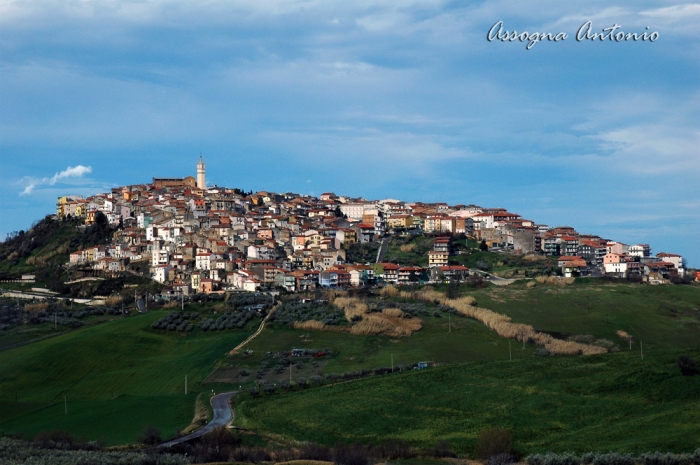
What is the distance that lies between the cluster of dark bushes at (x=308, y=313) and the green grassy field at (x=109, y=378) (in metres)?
4.56

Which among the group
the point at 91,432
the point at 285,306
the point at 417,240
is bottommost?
the point at 91,432

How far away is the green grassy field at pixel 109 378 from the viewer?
49.1 meters

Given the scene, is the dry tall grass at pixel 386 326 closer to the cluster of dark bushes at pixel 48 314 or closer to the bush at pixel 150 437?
the cluster of dark bushes at pixel 48 314

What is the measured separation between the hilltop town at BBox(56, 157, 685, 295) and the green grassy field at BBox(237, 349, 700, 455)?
144 feet

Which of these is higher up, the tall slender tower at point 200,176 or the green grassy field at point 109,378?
the tall slender tower at point 200,176

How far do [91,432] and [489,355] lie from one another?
30.2 m

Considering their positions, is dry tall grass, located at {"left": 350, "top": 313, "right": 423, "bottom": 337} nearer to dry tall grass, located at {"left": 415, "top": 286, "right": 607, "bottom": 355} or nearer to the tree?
dry tall grass, located at {"left": 415, "top": 286, "right": 607, "bottom": 355}

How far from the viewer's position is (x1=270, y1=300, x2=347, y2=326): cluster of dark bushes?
246 ft

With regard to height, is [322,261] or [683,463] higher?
[322,261]

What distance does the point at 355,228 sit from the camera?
422ft

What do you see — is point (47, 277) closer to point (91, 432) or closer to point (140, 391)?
point (140, 391)

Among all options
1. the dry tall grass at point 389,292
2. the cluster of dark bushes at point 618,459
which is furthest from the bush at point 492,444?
the dry tall grass at point 389,292

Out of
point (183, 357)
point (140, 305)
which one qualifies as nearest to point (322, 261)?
point (140, 305)

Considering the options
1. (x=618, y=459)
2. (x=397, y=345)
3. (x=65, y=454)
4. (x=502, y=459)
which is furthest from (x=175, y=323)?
(x=618, y=459)
